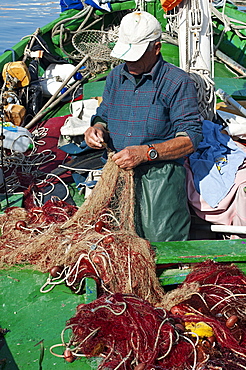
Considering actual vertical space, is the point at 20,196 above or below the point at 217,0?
below

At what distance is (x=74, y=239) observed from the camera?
9.65ft

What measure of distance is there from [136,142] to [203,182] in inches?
30.8

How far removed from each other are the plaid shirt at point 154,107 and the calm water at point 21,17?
1462 centimetres

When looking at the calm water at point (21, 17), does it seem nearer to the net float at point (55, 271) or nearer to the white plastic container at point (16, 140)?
the white plastic container at point (16, 140)

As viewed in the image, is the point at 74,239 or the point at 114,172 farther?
the point at 114,172

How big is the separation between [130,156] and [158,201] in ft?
1.81

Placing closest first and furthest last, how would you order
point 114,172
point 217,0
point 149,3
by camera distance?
point 114,172, point 149,3, point 217,0

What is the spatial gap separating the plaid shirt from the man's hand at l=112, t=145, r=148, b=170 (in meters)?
0.28

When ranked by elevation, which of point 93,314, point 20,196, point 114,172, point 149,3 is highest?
point 149,3

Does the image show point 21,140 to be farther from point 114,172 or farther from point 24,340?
point 24,340

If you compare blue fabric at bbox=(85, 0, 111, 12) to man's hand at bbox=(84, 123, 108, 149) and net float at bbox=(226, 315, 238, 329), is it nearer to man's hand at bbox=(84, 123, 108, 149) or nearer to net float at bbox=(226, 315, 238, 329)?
man's hand at bbox=(84, 123, 108, 149)

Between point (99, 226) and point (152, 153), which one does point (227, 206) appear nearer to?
point (152, 153)

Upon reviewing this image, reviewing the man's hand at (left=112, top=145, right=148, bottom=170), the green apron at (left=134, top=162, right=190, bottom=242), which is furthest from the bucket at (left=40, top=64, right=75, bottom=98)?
the man's hand at (left=112, top=145, right=148, bottom=170)

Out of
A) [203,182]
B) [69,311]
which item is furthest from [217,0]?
[69,311]
